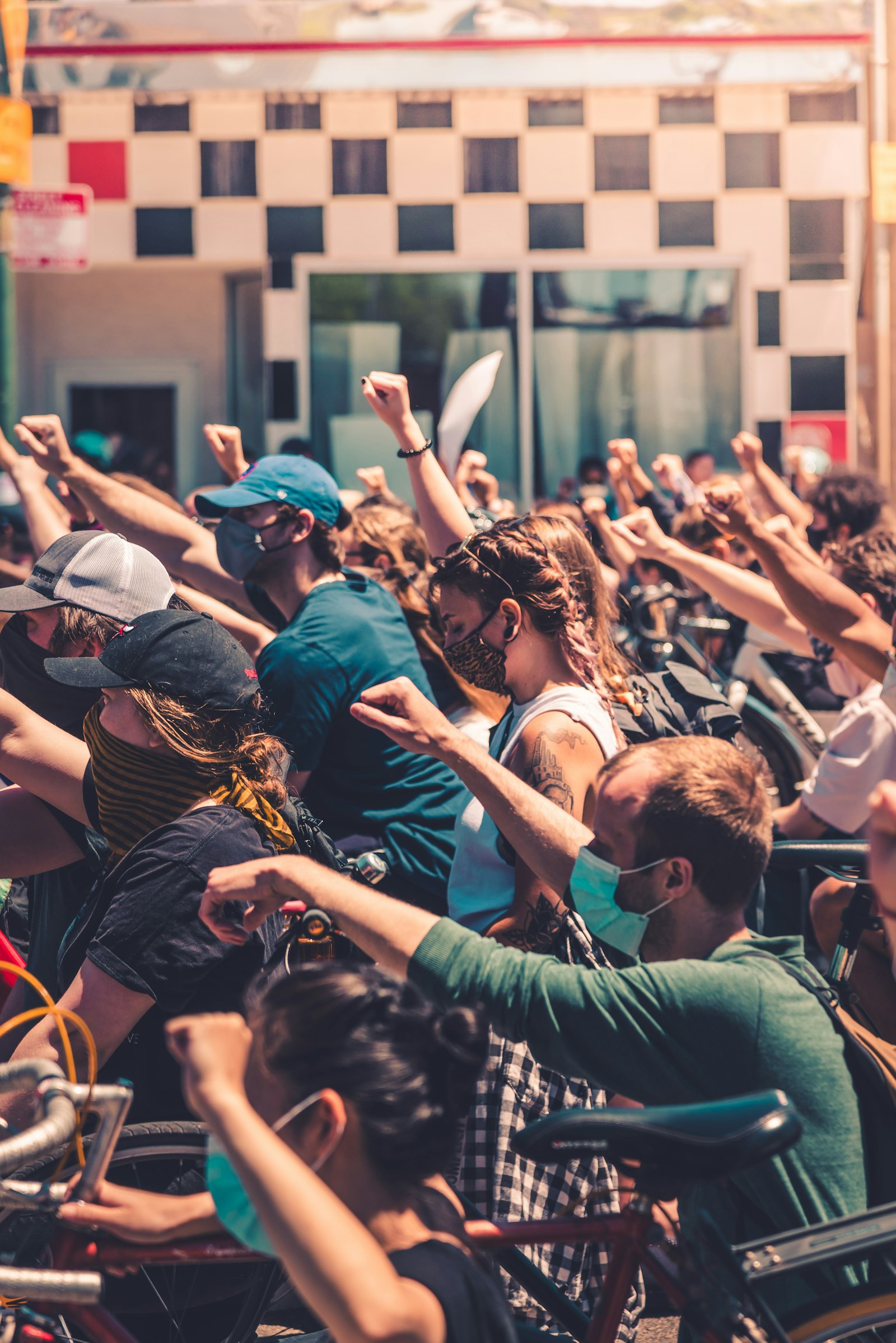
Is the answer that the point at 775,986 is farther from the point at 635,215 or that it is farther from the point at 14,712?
the point at 635,215

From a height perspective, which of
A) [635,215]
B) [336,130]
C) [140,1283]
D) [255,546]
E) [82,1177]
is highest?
[336,130]

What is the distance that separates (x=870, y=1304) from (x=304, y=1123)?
0.90 metres

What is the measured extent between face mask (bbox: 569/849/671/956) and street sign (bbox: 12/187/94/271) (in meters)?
7.10

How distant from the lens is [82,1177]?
1.84 m

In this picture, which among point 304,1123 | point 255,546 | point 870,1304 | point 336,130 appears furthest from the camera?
point 336,130

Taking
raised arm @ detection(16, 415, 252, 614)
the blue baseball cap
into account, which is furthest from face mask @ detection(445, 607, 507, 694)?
raised arm @ detection(16, 415, 252, 614)

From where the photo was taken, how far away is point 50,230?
8375 mm

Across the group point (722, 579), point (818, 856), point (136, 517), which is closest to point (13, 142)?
point (136, 517)

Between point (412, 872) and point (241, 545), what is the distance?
1074 mm

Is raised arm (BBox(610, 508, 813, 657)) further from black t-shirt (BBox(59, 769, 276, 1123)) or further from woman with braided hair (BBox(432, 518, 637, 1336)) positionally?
black t-shirt (BBox(59, 769, 276, 1123))

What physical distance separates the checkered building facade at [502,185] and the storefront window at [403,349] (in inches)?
6.7

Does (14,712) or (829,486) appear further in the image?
(829,486)

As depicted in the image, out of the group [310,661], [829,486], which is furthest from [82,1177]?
[829,486]

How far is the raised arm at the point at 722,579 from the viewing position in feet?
13.5
